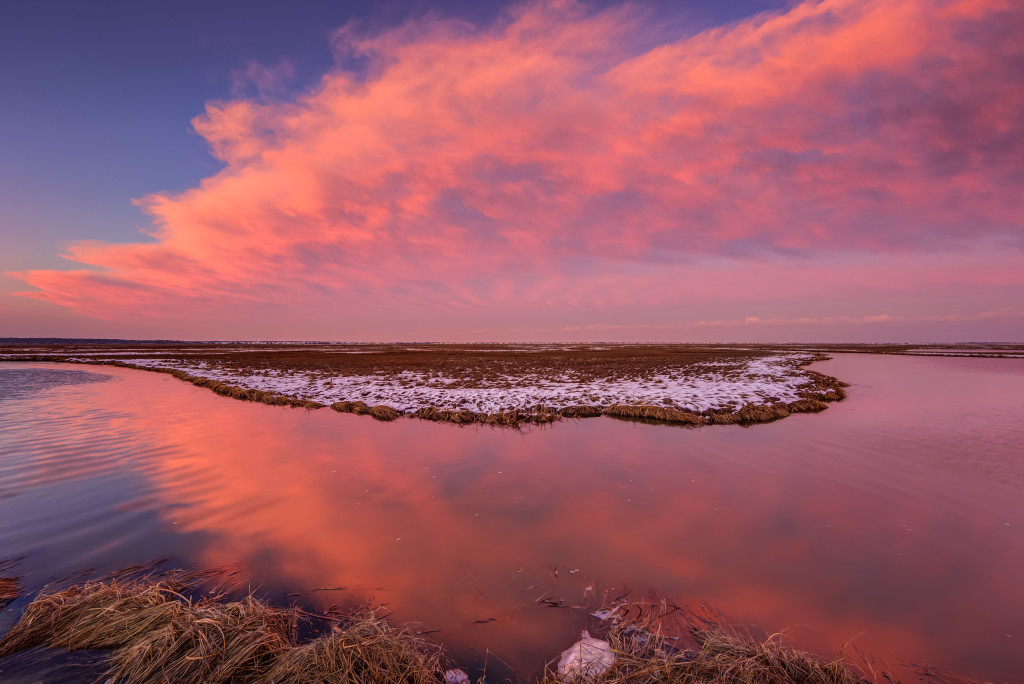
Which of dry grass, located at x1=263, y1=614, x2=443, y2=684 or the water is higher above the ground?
dry grass, located at x1=263, y1=614, x2=443, y2=684

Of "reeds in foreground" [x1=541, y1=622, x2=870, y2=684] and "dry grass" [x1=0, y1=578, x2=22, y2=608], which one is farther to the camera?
"dry grass" [x1=0, y1=578, x2=22, y2=608]

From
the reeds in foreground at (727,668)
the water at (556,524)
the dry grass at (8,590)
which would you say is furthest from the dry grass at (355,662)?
the dry grass at (8,590)

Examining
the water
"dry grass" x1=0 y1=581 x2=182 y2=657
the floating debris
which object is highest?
"dry grass" x1=0 y1=581 x2=182 y2=657

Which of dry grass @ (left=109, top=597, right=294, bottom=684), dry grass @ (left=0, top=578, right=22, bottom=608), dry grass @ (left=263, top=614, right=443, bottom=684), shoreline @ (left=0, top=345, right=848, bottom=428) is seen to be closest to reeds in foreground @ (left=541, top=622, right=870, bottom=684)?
dry grass @ (left=263, top=614, right=443, bottom=684)

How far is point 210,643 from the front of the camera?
4.15 metres

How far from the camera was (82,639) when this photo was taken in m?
4.49

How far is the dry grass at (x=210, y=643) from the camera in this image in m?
3.89

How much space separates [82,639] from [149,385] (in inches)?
1444

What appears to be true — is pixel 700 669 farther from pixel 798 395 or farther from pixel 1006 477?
pixel 798 395

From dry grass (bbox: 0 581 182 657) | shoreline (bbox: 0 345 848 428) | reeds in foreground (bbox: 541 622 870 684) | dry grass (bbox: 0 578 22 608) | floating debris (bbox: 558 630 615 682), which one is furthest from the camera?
shoreline (bbox: 0 345 848 428)

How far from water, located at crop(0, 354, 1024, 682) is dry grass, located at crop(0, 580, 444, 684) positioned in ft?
2.79

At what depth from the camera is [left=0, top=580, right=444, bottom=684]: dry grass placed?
12.8 feet

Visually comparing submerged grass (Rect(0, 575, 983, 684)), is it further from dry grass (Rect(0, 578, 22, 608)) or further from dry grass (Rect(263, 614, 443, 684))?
dry grass (Rect(0, 578, 22, 608))

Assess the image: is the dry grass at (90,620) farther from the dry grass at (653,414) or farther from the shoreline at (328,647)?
the dry grass at (653,414)
